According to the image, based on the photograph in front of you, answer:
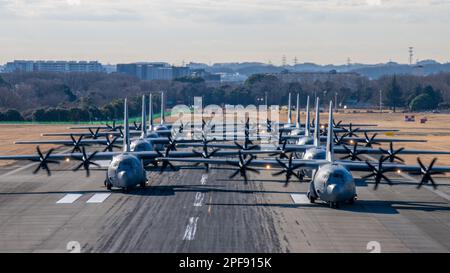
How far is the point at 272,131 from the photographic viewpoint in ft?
407

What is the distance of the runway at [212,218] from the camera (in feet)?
152

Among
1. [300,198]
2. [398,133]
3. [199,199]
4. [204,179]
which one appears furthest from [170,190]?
[398,133]

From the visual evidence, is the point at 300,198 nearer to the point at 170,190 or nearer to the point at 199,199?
the point at 199,199

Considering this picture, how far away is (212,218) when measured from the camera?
181 feet

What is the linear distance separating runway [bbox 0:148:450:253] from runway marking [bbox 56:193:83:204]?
0.09 m

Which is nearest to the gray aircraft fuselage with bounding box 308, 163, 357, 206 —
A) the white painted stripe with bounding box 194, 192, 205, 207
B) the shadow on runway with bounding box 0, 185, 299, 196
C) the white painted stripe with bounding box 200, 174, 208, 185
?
the shadow on runway with bounding box 0, 185, 299, 196

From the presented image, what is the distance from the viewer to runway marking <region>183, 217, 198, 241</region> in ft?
158

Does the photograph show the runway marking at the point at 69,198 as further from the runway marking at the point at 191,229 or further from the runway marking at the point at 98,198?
the runway marking at the point at 191,229

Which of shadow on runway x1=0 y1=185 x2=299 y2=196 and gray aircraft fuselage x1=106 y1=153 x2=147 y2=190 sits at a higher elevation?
gray aircraft fuselage x1=106 y1=153 x2=147 y2=190

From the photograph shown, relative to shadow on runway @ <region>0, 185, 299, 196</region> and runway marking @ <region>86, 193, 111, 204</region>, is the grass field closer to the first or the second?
shadow on runway @ <region>0, 185, 299, 196</region>

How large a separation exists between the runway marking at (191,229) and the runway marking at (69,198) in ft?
45.0
